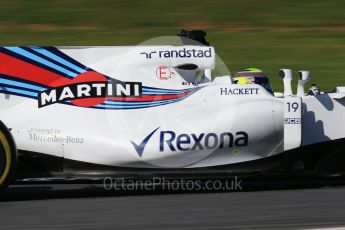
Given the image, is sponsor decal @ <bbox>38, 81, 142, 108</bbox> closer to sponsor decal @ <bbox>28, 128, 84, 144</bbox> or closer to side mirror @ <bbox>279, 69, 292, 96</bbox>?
sponsor decal @ <bbox>28, 128, 84, 144</bbox>

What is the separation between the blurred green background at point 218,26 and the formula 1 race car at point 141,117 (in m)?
6.70

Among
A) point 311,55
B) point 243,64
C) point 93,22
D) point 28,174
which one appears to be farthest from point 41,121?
point 93,22

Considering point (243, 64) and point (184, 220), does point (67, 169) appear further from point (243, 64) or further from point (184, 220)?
point (243, 64)

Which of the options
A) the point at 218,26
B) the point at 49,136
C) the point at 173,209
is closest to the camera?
the point at 173,209

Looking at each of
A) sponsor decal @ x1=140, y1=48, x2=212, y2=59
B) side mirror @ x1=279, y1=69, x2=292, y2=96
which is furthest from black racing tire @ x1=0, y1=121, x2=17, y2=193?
side mirror @ x1=279, y1=69, x2=292, y2=96

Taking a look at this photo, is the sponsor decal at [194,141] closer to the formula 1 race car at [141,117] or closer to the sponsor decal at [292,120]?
the formula 1 race car at [141,117]

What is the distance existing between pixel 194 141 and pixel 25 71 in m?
1.65

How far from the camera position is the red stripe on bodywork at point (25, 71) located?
705cm

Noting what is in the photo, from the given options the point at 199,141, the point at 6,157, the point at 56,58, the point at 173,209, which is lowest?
the point at 173,209

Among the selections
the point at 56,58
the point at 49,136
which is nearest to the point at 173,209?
the point at 49,136

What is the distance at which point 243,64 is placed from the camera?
14312mm

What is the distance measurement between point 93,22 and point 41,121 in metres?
9.93

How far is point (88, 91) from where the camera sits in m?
7.14

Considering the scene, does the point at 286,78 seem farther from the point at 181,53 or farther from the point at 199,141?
the point at 199,141
